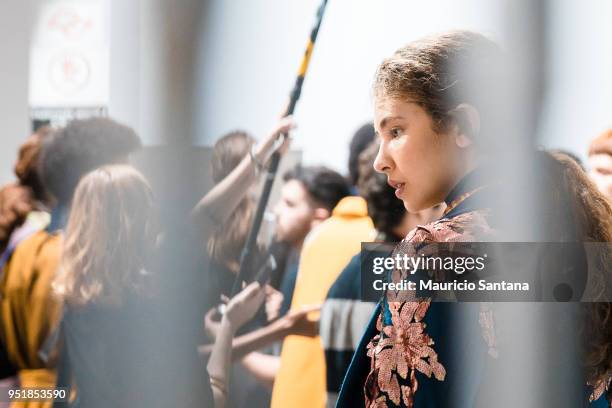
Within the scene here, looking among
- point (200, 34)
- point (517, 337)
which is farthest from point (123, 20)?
point (517, 337)

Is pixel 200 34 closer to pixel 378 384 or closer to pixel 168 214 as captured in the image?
pixel 168 214

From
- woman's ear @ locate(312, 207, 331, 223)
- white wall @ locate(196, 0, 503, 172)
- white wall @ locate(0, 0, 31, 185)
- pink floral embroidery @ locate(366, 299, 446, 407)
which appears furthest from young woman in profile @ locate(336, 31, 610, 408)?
white wall @ locate(0, 0, 31, 185)

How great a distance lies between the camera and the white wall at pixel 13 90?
6.56 feet

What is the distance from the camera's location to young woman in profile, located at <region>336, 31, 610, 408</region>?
1384 millimetres

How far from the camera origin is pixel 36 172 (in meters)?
2.16

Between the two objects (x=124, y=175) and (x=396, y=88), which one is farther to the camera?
(x=124, y=175)

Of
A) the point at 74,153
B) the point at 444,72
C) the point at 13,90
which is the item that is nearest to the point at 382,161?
the point at 444,72

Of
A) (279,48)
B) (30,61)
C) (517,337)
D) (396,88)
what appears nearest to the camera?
(517,337)

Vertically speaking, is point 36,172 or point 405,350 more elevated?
point 36,172

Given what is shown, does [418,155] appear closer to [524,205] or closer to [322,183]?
[524,205]

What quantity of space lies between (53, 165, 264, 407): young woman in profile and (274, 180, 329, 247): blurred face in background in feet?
0.50

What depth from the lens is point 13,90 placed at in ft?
6.76

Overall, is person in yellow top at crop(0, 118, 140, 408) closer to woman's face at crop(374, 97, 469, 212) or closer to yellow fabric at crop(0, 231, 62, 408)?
yellow fabric at crop(0, 231, 62, 408)

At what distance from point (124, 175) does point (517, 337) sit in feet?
2.86
